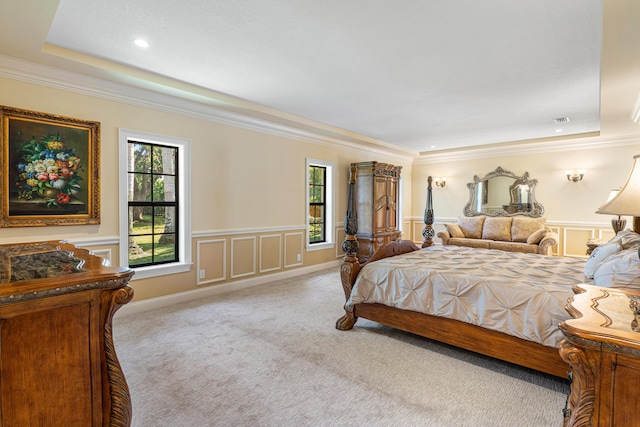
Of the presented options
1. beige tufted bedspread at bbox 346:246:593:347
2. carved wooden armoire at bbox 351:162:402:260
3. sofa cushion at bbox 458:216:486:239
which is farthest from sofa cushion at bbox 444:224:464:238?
beige tufted bedspread at bbox 346:246:593:347

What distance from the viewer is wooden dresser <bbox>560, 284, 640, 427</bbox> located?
107 cm

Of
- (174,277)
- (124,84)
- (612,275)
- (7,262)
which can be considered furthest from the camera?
(174,277)

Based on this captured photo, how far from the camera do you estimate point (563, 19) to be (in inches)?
89.3

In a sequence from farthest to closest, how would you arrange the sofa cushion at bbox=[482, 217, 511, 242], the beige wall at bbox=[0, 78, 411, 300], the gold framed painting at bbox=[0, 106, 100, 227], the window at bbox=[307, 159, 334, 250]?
1. the sofa cushion at bbox=[482, 217, 511, 242]
2. the window at bbox=[307, 159, 334, 250]
3. the beige wall at bbox=[0, 78, 411, 300]
4. the gold framed painting at bbox=[0, 106, 100, 227]

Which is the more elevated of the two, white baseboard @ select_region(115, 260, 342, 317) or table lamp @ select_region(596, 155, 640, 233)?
table lamp @ select_region(596, 155, 640, 233)

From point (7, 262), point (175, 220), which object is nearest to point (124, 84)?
point (175, 220)

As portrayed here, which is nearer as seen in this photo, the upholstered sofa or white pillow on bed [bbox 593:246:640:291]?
white pillow on bed [bbox 593:246:640:291]

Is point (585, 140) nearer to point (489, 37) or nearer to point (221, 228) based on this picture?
point (489, 37)

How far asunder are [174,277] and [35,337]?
300 cm

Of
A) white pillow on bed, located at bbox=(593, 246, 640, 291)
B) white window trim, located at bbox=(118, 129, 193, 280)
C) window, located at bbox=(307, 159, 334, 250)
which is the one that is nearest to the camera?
white pillow on bed, located at bbox=(593, 246, 640, 291)

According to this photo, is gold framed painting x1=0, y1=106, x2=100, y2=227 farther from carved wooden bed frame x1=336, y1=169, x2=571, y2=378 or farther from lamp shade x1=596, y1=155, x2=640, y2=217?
lamp shade x1=596, y1=155, x2=640, y2=217

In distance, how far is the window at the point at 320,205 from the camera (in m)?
5.98

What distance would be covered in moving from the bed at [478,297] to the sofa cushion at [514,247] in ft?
7.82

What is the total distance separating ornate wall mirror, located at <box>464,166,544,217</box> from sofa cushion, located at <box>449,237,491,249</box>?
106cm
